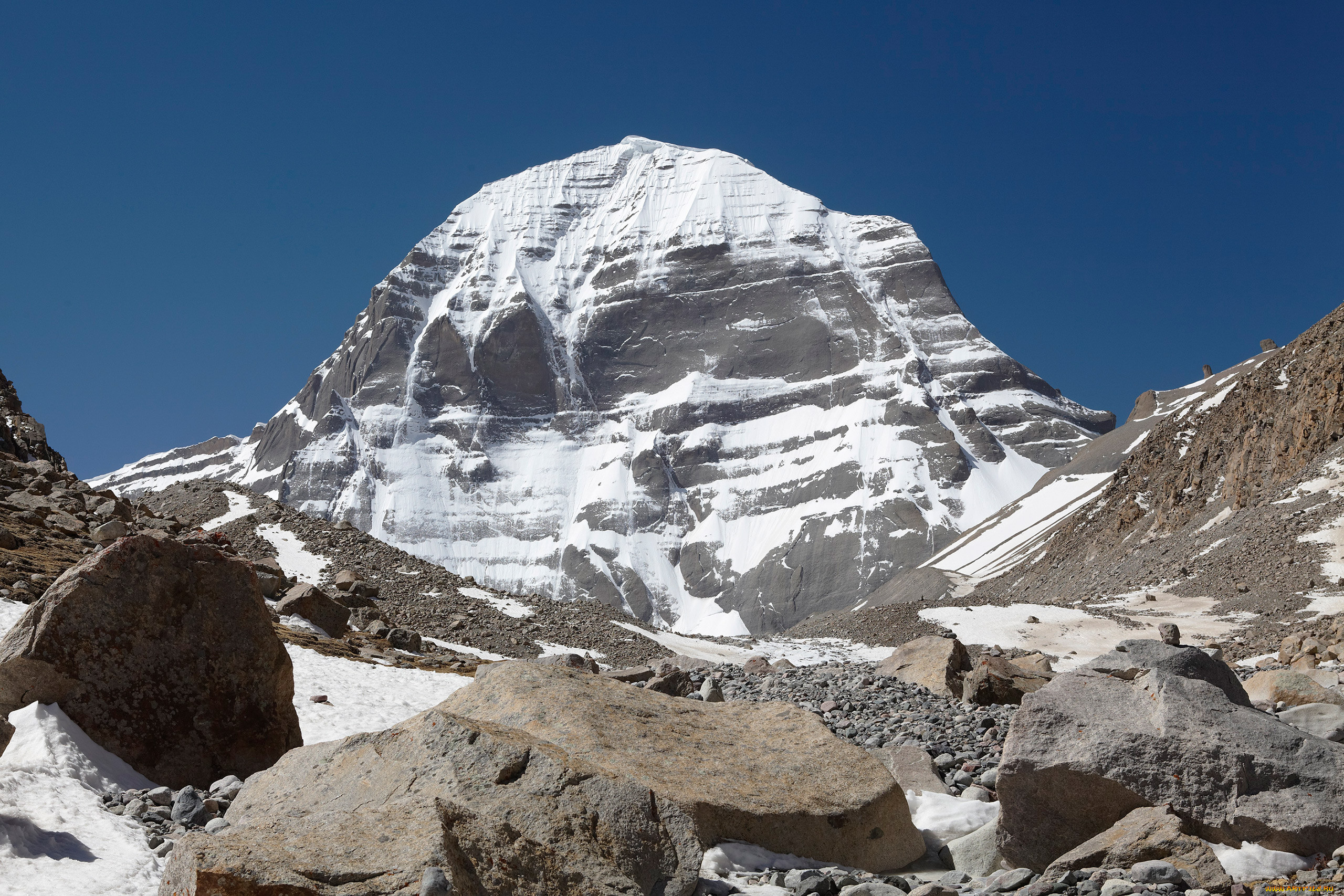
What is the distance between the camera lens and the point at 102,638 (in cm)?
835

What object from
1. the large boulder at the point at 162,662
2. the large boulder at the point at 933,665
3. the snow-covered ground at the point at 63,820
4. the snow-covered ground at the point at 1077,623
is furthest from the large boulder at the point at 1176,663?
the snow-covered ground at the point at 1077,623

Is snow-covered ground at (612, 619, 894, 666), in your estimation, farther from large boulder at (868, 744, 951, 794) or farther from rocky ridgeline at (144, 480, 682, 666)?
large boulder at (868, 744, 951, 794)

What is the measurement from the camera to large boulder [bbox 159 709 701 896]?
14.9ft

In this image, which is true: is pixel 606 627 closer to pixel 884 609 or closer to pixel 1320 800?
pixel 884 609

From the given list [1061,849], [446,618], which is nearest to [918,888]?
[1061,849]

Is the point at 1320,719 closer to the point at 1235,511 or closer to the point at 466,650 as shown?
the point at 466,650

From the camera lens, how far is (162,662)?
862cm

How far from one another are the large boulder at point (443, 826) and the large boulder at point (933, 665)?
35.1ft

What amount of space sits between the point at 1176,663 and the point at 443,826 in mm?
9038

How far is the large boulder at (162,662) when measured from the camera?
8125 mm

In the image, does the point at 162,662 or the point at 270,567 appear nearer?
the point at 162,662

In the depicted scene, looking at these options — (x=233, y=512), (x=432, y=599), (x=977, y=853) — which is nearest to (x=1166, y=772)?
(x=977, y=853)

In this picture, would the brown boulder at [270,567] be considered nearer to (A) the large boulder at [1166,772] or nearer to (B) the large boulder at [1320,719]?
(A) the large boulder at [1166,772]

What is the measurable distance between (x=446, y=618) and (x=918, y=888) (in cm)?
2367
